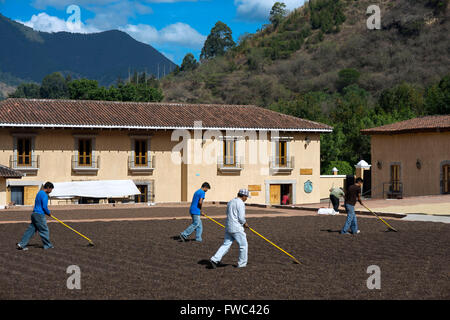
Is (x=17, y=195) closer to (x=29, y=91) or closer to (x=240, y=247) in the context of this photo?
(x=240, y=247)

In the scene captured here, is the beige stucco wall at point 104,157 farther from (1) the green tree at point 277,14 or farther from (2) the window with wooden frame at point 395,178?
(1) the green tree at point 277,14

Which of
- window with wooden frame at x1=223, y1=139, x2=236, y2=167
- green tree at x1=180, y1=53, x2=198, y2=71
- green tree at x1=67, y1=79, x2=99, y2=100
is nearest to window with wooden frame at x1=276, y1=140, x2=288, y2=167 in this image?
window with wooden frame at x1=223, y1=139, x2=236, y2=167

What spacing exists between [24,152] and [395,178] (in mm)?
23774

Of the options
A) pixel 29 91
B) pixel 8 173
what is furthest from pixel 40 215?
pixel 29 91

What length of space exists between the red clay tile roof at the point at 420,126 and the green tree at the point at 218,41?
124342 mm

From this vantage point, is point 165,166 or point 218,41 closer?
point 165,166

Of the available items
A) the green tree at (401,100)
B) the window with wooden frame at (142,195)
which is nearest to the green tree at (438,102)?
the green tree at (401,100)

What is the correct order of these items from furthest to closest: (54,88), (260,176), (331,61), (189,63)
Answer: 1. (189,63)
2. (54,88)
3. (331,61)
4. (260,176)

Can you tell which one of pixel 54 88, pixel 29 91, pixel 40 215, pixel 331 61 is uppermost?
pixel 331 61

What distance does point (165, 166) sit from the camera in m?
44.0

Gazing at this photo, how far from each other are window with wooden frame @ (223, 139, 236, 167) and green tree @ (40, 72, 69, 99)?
3739 inches

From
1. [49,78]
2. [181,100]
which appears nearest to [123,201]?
[181,100]

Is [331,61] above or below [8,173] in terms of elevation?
above
